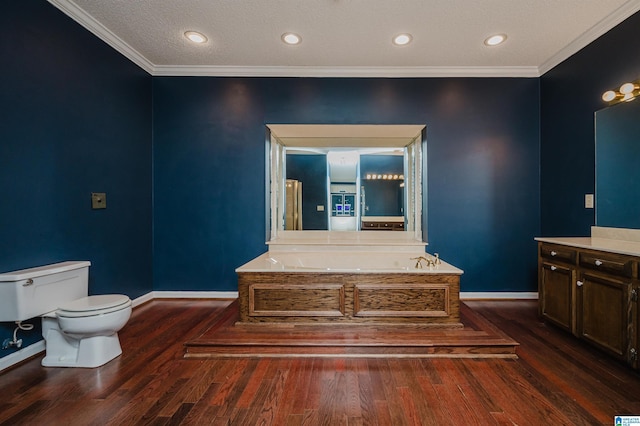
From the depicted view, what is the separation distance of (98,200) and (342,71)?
2.85 metres

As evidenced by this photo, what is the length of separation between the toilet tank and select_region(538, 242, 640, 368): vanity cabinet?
3810mm

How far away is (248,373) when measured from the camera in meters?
2.02

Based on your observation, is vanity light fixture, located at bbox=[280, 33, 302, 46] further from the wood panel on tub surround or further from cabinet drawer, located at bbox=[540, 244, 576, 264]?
cabinet drawer, located at bbox=[540, 244, 576, 264]

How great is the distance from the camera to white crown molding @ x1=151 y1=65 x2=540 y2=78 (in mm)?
3549

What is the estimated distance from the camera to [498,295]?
→ 3623 mm

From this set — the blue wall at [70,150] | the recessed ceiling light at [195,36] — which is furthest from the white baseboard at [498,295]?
the recessed ceiling light at [195,36]

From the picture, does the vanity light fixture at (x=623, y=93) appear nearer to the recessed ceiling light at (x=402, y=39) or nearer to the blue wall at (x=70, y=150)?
the recessed ceiling light at (x=402, y=39)

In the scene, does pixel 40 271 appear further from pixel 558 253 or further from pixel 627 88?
pixel 627 88

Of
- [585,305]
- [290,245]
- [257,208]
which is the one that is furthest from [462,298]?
[257,208]

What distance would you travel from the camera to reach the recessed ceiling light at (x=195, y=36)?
288 centimetres

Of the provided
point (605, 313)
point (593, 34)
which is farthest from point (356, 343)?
point (593, 34)

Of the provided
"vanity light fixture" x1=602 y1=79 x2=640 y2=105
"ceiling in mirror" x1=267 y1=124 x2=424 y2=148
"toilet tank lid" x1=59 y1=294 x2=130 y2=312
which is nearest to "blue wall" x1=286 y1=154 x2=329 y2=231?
"ceiling in mirror" x1=267 y1=124 x2=424 y2=148

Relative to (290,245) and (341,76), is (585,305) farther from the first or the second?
(341,76)

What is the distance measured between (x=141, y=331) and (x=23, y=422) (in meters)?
1.16
